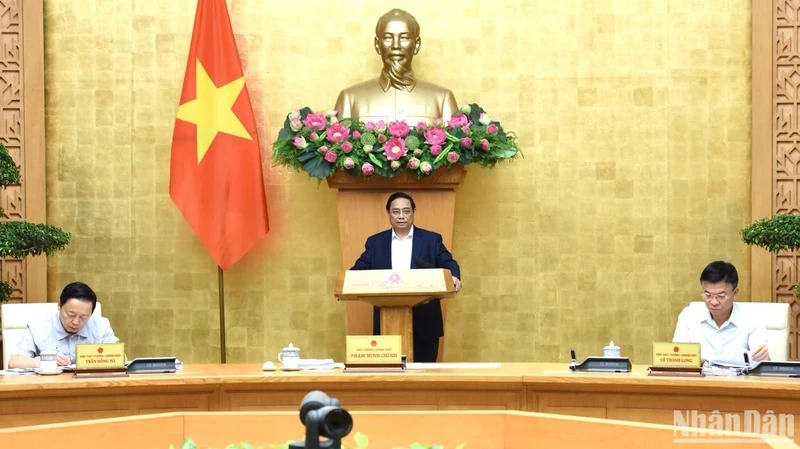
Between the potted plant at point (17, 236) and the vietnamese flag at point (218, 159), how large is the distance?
33.8 inches

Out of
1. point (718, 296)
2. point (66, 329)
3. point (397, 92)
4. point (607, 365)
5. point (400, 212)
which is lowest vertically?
point (607, 365)

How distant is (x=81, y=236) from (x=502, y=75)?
295 cm

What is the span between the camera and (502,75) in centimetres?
A: 702

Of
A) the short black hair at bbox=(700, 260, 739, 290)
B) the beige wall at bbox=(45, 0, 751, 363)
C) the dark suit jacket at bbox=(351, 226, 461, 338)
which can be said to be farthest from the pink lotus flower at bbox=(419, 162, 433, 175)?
the short black hair at bbox=(700, 260, 739, 290)

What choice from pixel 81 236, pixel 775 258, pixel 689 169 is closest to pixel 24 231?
pixel 81 236

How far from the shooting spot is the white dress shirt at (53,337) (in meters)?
4.88

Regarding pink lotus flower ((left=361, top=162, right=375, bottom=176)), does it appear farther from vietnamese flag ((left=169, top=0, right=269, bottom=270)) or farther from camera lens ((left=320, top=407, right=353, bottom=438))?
camera lens ((left=320, top=407, right=353, bottom=438))

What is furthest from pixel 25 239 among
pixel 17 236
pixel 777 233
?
pixel 777 233

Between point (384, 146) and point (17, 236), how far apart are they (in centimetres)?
206

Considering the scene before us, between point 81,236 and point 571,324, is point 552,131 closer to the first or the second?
point 571,324

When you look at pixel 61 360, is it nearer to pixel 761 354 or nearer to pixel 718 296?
pixel 718 296

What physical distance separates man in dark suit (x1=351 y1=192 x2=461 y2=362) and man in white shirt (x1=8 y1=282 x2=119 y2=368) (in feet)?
4.82

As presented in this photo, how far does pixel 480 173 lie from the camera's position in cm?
710

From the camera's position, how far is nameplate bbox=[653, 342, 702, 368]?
423 centimetres
